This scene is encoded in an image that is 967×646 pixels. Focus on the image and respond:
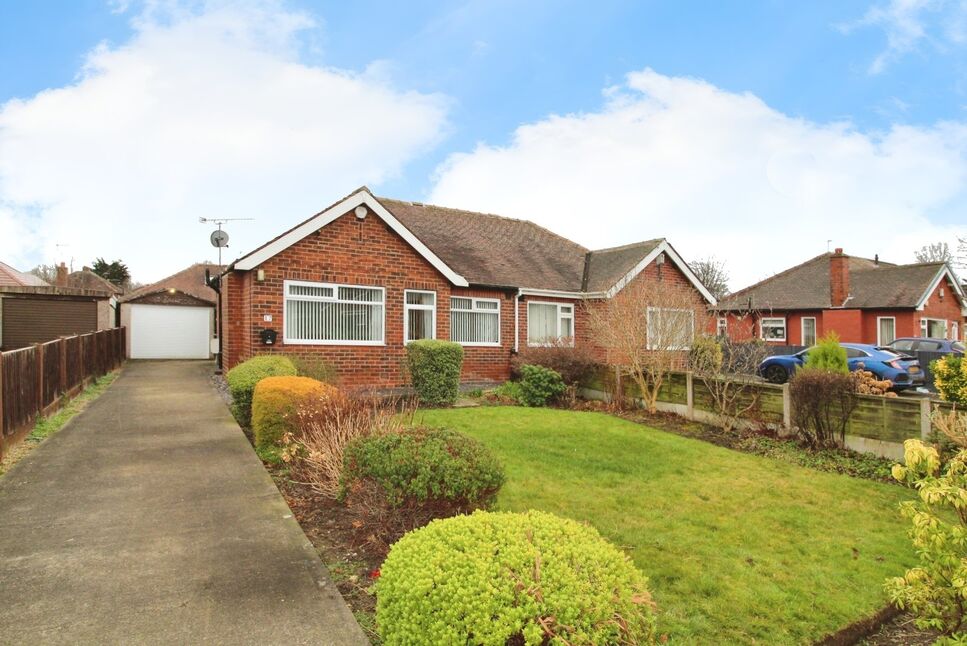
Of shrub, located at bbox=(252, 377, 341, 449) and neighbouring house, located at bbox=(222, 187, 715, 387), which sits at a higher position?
neighbouring house, located at bbox=(222, 187, 715, 387)

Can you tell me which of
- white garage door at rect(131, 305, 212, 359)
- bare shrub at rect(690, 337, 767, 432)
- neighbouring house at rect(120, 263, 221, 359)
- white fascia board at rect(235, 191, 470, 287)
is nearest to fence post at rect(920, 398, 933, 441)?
bare shrub at rect(690, 337, 767, 432)

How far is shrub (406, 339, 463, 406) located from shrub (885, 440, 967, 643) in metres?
9.78

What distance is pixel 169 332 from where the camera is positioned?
934 inches

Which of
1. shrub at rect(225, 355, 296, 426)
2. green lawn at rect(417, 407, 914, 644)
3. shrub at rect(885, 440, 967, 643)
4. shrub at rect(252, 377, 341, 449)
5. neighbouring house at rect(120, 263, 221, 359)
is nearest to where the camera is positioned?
shrub at rect(885, 440, 967, 643)

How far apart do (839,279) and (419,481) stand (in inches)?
1240

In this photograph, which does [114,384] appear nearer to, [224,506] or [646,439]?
[224,506]

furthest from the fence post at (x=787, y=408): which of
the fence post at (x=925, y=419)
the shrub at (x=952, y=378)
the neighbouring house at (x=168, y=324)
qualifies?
the neighbouring house at (x=168, y=324)

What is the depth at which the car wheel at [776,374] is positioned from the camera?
18.8m

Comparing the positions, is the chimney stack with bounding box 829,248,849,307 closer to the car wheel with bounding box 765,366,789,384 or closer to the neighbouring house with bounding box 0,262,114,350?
the car wheel with bounding box 765,366,789,384

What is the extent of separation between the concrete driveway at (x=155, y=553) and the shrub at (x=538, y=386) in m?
7.24

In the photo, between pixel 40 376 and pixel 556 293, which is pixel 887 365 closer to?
pixel 556 293

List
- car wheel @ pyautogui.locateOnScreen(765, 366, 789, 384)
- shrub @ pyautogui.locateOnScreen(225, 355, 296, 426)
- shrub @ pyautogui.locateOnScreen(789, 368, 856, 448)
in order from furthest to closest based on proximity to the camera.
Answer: car wheel @ pyautogui.locateOnScreen(765, 366, 789, 384) → shrub @ pyautogui.locateOnScreen(789, 368, 856, 448) → shrub @ pyautogui.locateOnScreen(225, 355, 296, 426)

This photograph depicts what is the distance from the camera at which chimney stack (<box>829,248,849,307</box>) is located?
28.8 metres

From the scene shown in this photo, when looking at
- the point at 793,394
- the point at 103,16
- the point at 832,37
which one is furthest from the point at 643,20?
the point at 103,16
